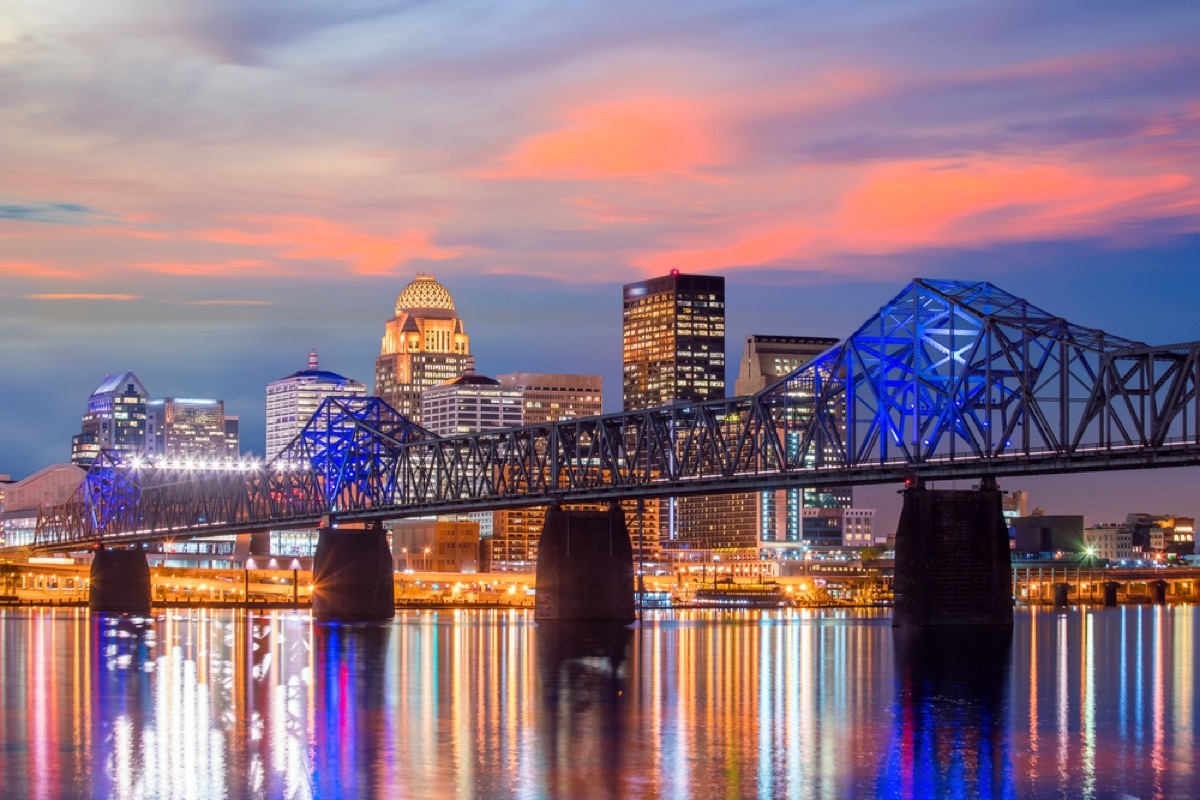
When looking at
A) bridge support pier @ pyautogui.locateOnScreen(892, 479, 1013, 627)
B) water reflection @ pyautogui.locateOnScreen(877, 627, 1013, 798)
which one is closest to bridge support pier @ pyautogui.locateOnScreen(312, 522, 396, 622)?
bridge support pier @ pyautogui.locateOnScreen(892, 479, 1013, 627)

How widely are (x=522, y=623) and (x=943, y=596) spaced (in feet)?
171

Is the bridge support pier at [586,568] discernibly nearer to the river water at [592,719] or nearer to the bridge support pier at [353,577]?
the river water at [592,719]

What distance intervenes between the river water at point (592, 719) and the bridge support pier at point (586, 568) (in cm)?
1955

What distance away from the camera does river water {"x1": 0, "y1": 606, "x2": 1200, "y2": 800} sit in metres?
51.9

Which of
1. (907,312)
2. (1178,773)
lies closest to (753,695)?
(1178,773)

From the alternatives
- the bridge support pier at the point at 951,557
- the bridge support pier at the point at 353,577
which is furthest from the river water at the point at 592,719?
the bridge support pier at the point at 353,577

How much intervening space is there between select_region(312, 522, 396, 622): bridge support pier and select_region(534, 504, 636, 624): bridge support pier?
82.3 feet

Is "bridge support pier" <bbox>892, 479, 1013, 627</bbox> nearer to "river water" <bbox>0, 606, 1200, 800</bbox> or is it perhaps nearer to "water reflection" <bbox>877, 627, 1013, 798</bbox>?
"water reflection" <bbox>877, 627, 1013, 798</bbox>

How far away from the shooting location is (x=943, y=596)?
121 m

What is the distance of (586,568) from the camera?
477 feet

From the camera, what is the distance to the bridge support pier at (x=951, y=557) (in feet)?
395

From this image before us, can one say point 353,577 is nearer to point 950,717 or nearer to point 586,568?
point 586,568

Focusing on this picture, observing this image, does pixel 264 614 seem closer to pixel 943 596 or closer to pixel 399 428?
pixel 399 428

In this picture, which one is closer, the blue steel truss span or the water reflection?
the water reflection
